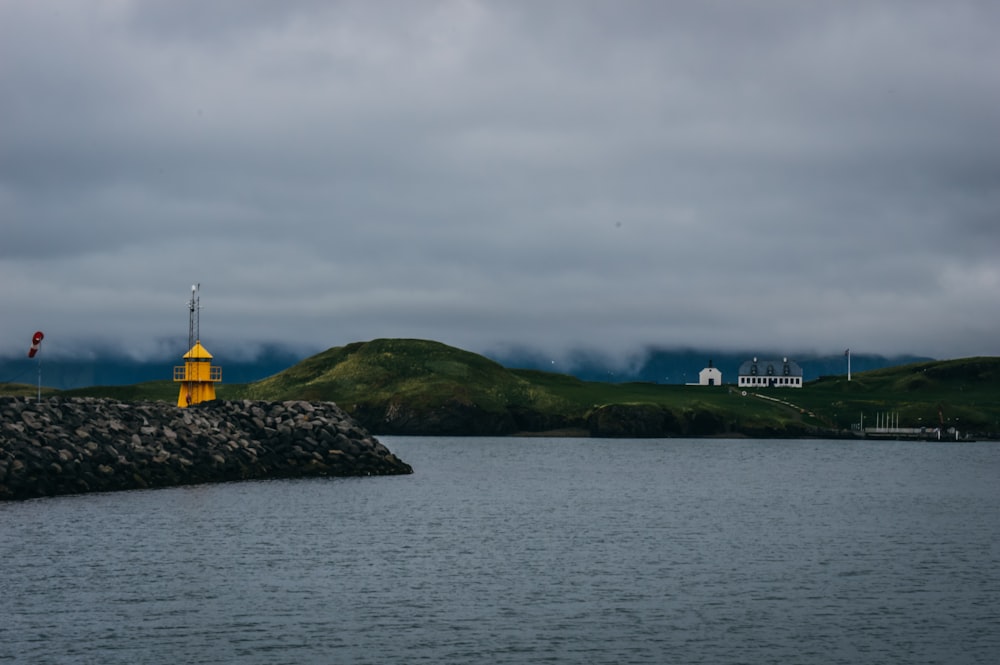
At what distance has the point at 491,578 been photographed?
4534cm

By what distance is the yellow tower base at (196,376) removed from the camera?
10694 centimetres

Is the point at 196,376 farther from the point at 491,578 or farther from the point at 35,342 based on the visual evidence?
the point at 491,578

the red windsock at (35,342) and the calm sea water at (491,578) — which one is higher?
the red windsock at (35,342)

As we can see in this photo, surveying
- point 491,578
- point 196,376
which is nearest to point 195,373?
point 196,376

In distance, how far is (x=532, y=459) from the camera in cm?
15038

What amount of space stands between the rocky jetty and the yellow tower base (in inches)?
171

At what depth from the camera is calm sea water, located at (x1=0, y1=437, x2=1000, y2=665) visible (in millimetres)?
32781

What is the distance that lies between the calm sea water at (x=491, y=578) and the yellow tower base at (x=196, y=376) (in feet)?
A: 76.3

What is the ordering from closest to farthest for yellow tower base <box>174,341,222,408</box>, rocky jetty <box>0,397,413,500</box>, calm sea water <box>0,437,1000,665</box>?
calm sea water <box>0,437,1000,665</box>
rocky jetty <box>0,397,413,500</box>
yellow tower base <box>174,341,222,408</box>

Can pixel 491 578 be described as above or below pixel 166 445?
below

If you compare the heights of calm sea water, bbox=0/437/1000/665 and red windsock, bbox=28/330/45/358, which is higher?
red windsock, bbox=28/330/45/358

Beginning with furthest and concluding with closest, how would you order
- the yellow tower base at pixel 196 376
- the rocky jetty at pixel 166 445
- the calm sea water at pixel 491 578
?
the yellow tower base at pixel 196 376
the rocky jetty at pixel 166 445
the calm sea water at pixel 491 578

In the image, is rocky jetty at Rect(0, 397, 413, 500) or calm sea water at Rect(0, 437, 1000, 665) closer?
calm sea water at Rect(0, 437, 1000, 665)

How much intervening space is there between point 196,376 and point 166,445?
2096cm
